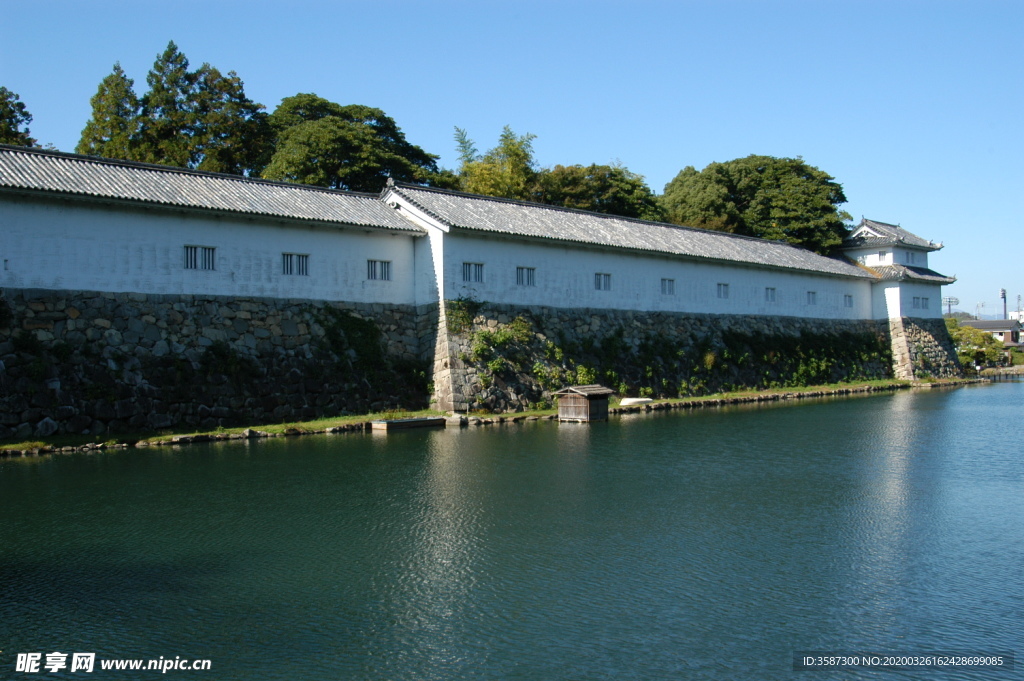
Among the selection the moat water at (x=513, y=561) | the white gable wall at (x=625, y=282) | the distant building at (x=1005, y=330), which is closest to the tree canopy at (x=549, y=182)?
the white gable wall at (x=625, y=282)

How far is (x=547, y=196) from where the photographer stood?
4275 cm

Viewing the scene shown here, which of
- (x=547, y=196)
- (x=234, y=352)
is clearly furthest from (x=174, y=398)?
(x=547, y=196)

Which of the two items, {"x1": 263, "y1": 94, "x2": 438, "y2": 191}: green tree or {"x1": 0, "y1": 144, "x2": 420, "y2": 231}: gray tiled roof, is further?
{"x1": 263, "y1": 94, "x2": 438, "y2": 191}: green tree

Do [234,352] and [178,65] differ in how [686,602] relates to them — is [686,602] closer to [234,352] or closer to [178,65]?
[234,352]

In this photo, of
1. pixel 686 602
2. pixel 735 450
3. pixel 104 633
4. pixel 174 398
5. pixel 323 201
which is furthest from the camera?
pixel 323 201

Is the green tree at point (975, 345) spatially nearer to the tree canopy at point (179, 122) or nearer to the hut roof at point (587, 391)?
the hut roof at point (587, 391)

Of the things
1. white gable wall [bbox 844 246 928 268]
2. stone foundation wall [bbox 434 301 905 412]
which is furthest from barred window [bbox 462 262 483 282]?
white gable wall [bbox 844 246 928 268]

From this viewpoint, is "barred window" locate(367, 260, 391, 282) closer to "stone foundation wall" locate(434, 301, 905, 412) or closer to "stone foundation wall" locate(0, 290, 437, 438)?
"stone foundation wall" locate(0, 290, 437, 438)

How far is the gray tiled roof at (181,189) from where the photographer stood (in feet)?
63.5

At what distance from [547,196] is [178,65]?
18560mm

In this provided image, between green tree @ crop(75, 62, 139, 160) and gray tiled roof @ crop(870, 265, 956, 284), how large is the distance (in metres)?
36.5

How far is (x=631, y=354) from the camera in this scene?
29.2m

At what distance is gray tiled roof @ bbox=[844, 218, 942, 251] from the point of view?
4475 cm

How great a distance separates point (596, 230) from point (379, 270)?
30.8 feet
